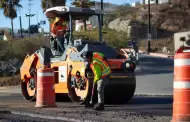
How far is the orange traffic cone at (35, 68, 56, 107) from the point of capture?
45.3 ft

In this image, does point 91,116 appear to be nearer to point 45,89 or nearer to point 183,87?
point 45,89

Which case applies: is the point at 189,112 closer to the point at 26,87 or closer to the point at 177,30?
the point at 26,87

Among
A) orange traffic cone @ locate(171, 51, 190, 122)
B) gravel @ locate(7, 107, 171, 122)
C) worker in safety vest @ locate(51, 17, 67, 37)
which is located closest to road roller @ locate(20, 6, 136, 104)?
worker in safety vest @ locate(51, 17, 67, 37)

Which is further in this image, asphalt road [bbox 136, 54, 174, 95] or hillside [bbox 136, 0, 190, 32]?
hillside [bbox 136, 0, 190, 32]

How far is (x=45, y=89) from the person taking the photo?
13.9 meters

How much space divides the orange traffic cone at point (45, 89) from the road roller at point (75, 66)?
1.02m

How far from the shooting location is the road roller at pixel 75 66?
14.6 meters

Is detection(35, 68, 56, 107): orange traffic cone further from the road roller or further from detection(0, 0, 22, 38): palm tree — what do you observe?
detection(0, 0, 22, 38): palm tree

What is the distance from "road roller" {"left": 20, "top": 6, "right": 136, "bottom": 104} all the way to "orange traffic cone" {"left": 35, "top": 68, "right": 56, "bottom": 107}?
1.02 meters

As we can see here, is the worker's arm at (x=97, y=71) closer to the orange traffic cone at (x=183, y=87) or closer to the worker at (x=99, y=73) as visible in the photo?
the worker at (x=99, y=73)

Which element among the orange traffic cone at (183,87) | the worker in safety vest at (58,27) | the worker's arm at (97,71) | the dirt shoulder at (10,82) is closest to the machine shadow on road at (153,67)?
the dirt shoulder at (10,82)

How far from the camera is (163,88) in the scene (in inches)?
883

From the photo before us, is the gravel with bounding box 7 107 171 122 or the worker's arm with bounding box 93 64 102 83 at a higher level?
the worker's arm with bounding box 93 64 102 83

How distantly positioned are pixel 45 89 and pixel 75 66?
1.42 metres
